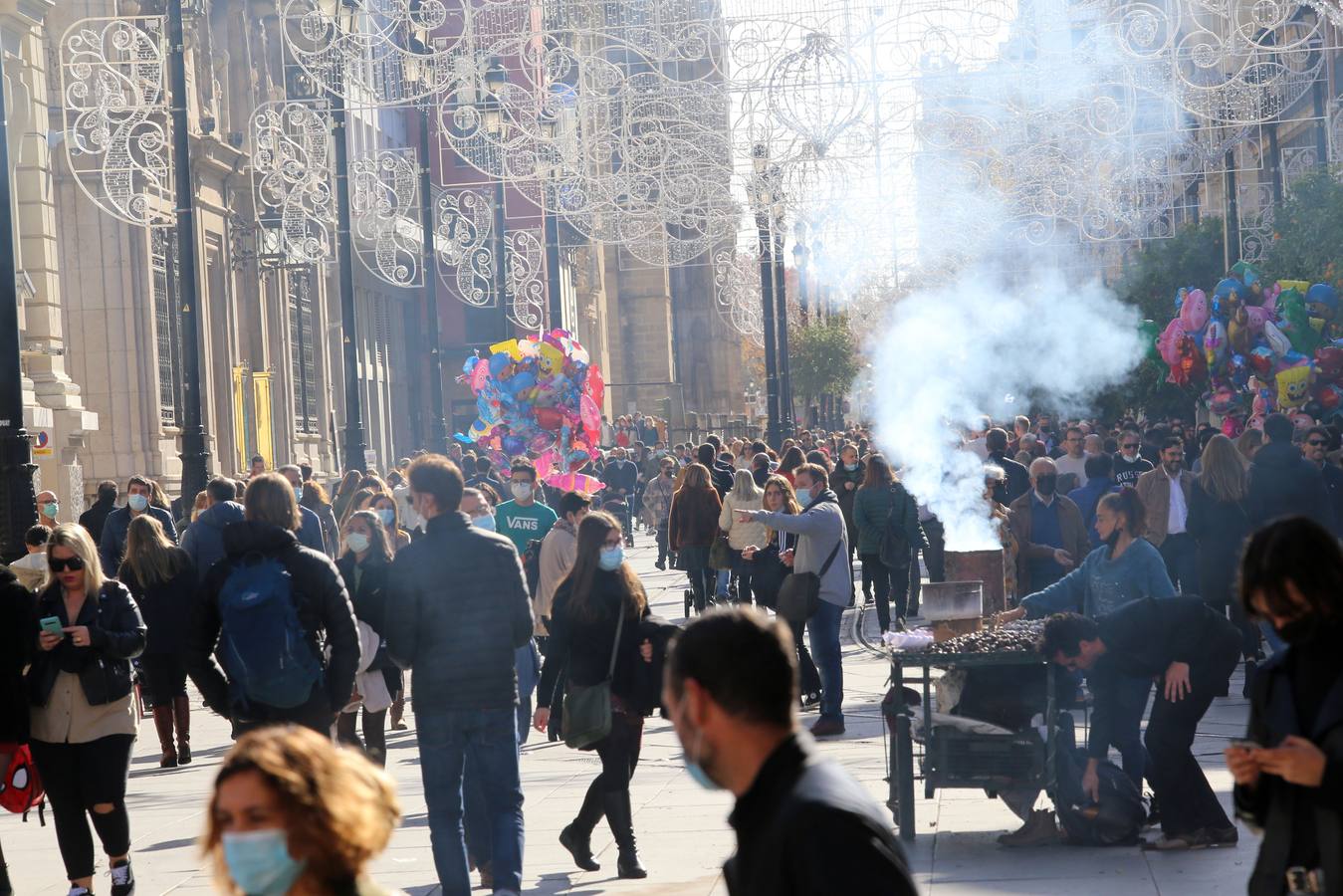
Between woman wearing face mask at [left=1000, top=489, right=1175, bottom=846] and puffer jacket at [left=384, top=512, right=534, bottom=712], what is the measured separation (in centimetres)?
268

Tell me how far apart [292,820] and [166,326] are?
29073 millimetres

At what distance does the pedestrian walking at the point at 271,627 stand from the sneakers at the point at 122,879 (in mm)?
1036

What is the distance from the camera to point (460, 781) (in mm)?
7918

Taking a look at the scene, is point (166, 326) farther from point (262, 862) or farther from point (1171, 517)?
point (262, 862)

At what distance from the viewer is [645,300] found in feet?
275

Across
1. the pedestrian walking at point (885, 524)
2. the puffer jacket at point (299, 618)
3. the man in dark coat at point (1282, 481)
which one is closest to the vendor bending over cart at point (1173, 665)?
the puffer jacket at point (299, 618)

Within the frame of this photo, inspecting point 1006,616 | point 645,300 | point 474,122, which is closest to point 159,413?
point 474,122

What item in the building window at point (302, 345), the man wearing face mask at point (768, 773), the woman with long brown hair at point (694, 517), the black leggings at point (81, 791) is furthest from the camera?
the building window at point (302, 345)

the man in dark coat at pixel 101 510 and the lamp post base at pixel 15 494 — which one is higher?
the lamp post base at pixel 15 494

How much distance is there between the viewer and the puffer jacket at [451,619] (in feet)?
25.5

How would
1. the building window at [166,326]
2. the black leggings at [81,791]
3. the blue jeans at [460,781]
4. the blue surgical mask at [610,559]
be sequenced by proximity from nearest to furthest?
the blue jeans at [460,781]
the black leggings at [81,791]
the blue surgical mask at [610,559]
the building window at [166,326]

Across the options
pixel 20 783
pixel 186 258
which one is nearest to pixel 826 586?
pixel 20 783

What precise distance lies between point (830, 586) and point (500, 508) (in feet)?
10.3

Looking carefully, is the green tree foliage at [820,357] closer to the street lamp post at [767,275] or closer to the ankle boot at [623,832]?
the street lamp post at [767,275]
